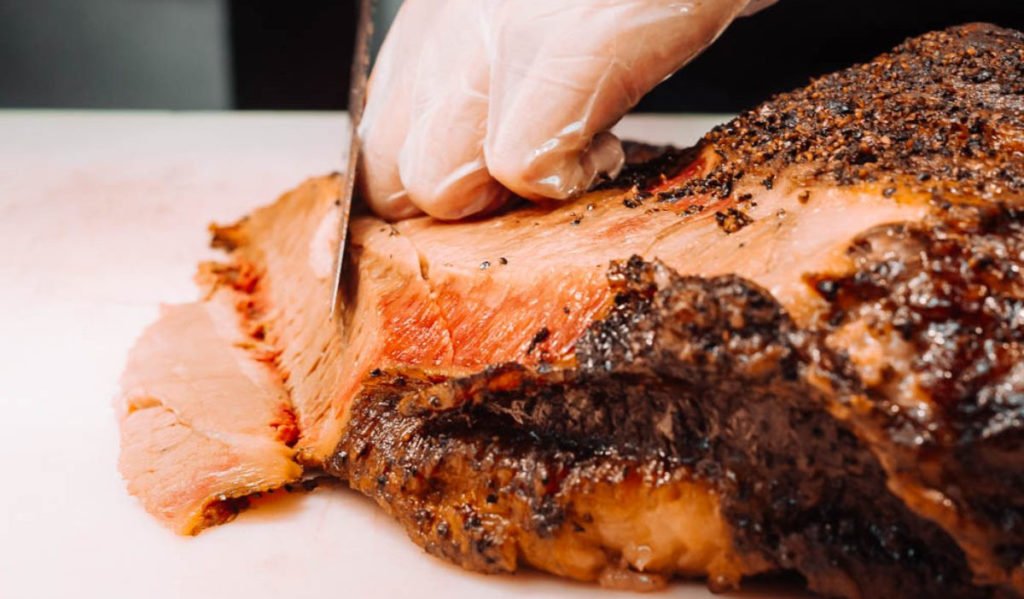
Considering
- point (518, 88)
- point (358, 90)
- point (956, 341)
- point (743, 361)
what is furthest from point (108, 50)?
point (956, 341)

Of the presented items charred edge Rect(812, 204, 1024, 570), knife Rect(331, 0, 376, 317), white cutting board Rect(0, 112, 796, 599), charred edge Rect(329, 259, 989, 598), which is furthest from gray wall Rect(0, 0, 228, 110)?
charred edge Rect(812, 204, 1024, 570)

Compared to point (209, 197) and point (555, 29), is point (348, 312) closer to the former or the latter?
point (555, 29)

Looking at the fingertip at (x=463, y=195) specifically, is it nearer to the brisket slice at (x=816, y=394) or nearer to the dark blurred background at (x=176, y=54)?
the brisket slice at (x=816, y=394)

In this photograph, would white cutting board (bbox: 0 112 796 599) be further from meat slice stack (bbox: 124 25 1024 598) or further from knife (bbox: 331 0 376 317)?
knife (bbox: 331 0 376 317)

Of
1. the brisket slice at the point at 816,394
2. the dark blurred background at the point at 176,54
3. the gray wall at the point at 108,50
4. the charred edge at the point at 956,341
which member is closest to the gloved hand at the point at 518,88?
the brisket slice at the point at 816,394

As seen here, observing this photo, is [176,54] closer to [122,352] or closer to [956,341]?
[122,352]
